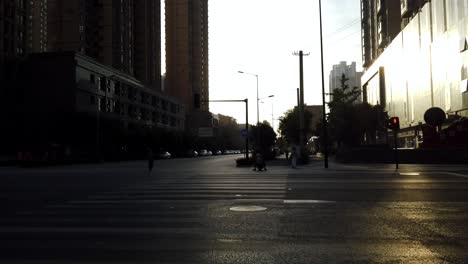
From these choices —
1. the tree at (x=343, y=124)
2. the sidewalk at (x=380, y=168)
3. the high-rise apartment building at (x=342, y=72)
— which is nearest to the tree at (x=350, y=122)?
the tree at (x=343, y=124)

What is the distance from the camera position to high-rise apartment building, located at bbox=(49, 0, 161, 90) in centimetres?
10531

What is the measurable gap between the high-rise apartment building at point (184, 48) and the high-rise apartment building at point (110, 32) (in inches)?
654

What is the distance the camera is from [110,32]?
11112cm

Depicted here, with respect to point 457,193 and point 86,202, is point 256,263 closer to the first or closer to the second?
point 86,202

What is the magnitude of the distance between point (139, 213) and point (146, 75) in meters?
121

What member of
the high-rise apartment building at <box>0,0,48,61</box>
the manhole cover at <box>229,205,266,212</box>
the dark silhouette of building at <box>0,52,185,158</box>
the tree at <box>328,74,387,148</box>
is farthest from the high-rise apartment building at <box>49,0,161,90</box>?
the manhole cover at <box>229,205,266,212</box>

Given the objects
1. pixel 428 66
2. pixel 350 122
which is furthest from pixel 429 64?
pixel 350 122

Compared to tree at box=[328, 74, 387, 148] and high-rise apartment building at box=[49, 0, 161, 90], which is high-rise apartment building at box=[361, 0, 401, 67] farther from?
high-rise apartment building at box=[49, 0, 161, 90]

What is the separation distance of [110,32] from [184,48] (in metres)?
41.7

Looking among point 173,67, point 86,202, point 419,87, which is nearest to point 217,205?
point 86,202

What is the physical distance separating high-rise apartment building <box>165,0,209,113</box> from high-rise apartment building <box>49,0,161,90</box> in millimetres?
16611

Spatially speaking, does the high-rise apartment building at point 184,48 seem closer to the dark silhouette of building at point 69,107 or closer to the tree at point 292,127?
the dark silhouette of building at point 69,107

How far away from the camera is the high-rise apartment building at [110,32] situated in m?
105

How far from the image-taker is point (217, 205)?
12445 millimetres
